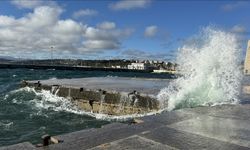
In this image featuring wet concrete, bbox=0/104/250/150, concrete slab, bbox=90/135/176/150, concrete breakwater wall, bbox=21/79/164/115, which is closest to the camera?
concrete slab, bbox=90/135/176/150

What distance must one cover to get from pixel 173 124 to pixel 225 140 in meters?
1.12

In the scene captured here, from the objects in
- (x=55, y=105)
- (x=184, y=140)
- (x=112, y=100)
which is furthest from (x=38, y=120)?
(x=184, y=140)

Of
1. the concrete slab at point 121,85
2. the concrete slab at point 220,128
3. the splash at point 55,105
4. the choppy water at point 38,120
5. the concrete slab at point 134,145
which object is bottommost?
the choppy water at point 38,120

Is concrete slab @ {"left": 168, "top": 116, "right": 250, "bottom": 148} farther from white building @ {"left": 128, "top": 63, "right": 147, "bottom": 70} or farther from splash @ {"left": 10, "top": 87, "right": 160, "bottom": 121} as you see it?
white building @ {"left": 128, "top": 63, "right": 147, "bottom": 70}

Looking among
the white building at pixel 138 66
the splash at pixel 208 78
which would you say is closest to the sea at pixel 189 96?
the splash at pixel 208 78

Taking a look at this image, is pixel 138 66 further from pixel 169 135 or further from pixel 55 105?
pixel 169 135

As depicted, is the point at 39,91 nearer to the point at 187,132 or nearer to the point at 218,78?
the point at 218,78

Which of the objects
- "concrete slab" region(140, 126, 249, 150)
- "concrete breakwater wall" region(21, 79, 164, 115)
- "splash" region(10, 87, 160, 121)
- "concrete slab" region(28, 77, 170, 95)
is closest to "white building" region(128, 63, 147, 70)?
"concrete slab" region(28, 77, 170, 95)

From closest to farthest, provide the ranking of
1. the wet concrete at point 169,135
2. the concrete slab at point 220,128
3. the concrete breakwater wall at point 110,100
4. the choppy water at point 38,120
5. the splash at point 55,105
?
the wet concrete at point 169,135 → the concrete slab at point 220,128 → the choppy water at point 38,120 → the concrete breakwater wall at point 110,100 → the splash at point 55,105

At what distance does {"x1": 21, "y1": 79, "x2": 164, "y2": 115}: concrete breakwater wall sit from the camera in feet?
40.1

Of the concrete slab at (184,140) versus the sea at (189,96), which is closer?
the concrete slab at (184,140)

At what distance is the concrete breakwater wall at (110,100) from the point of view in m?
12.2

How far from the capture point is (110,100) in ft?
45.2

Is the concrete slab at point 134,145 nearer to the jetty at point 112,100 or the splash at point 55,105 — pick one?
the jetty at point 112,100
